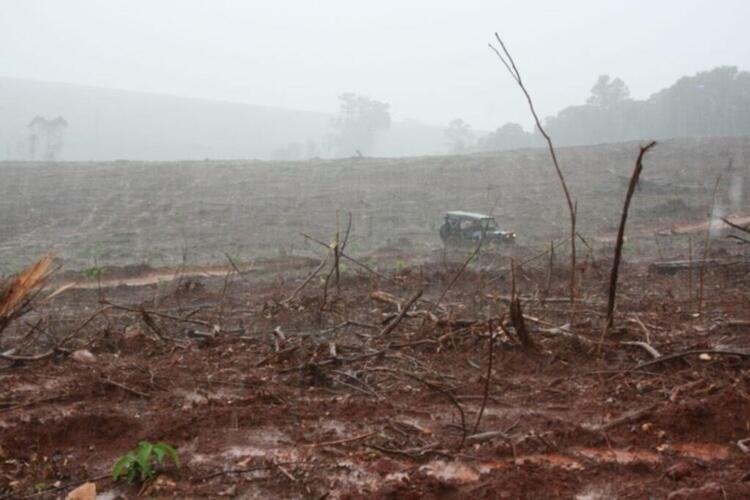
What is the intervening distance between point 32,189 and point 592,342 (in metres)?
34.8

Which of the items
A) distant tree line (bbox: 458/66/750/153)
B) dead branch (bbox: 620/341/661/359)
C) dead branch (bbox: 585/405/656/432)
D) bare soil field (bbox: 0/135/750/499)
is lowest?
bare soil field (bbox: 0/135/750/499)

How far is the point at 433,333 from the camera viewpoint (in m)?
6.27

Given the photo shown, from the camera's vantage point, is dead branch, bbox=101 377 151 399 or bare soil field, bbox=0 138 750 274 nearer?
dead branch, bbox=101 377 151 399

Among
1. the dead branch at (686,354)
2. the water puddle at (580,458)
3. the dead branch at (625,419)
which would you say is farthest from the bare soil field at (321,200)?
the water puddle at (580,458)

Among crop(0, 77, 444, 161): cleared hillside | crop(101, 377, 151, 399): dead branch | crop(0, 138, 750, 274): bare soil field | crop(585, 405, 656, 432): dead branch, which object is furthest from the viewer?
crop(0, 77, 444, 161): cleared hillside

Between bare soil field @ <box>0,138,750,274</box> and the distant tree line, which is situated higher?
the distant tree line

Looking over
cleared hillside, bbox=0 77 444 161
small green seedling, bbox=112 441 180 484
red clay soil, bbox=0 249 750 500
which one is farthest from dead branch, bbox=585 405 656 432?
cleared hillside, bbox=0 77 444 161

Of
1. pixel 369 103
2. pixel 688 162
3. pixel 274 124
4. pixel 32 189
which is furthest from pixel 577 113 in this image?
pixel 274 124

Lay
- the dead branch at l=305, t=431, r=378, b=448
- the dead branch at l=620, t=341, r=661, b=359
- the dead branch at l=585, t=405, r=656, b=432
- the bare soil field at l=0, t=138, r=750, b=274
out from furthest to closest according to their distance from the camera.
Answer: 1. the bare soil field at l=0, t=138, r=750, b=274
2. the dead branch at l=620, t=341, r=661, b=359
3. the dead branch at l=585, t=405, r=656, b=432
4. the dead branch at l=305, t=431, r=378, b=448

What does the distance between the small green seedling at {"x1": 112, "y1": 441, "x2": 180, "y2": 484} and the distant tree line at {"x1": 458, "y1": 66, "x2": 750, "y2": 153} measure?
64390mm

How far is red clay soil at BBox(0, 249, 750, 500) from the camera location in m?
3.29

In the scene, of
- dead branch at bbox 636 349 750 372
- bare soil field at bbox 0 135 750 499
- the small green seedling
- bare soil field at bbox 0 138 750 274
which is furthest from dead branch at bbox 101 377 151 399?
bare soil field at bbox 0 138 750 274

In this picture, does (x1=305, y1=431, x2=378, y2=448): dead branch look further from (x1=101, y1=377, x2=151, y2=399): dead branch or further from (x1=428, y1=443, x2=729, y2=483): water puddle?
(x1=101, y1=377, x2=151, y2=399): dead branch

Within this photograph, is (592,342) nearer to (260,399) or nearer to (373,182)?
(260,399)
